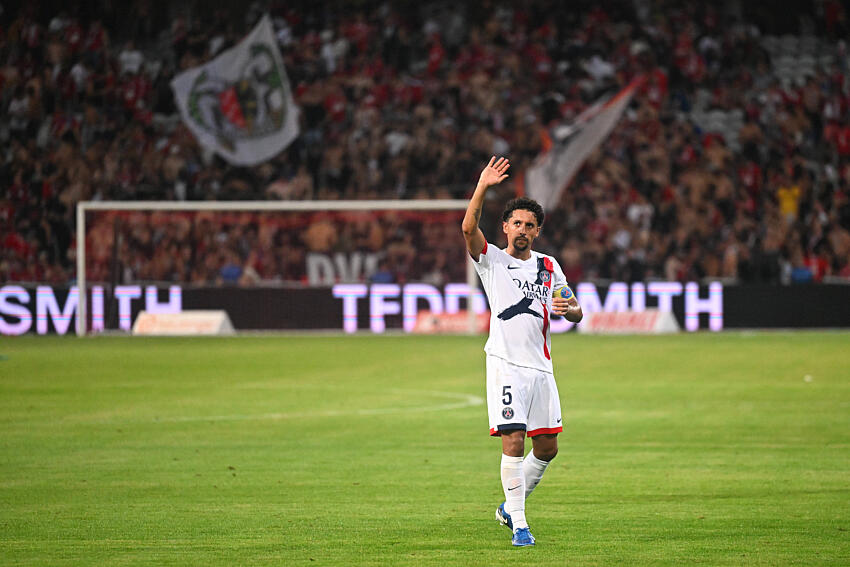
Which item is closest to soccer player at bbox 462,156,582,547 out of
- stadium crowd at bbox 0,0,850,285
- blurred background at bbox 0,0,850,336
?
blurred background at bbox 0,0,850,336

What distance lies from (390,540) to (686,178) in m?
26.9

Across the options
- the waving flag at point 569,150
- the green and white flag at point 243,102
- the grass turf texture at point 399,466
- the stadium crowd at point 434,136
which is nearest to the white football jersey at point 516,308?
the grass turf texture at point 399,466

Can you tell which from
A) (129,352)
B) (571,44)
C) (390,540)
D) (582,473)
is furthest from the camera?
(571,44)

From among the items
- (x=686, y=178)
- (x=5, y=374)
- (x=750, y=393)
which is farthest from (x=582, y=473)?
(x=686, y=178)

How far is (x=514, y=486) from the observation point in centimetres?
782

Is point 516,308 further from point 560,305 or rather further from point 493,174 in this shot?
point 493,174

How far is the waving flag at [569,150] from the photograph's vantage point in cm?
3172

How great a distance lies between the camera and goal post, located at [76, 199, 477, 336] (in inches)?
1185

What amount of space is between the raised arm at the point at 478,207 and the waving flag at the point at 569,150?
2345cm

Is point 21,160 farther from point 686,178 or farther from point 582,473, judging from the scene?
point 582,473

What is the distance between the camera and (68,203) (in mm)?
33281

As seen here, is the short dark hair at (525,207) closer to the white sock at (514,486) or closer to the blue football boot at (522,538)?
the white sock at (514,486)

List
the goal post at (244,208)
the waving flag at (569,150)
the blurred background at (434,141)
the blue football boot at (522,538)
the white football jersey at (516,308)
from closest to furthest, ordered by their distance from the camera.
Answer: the blue football boot at (522,538) → the white football jersey at (516,308) → the goal post at (244,208) → the blurred background at (434,141) → the waving flag at (569,150)

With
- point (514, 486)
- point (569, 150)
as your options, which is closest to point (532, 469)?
point (514, 486)
